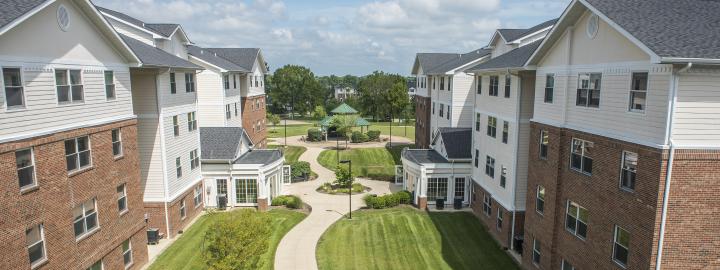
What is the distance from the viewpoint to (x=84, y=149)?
52.7ft

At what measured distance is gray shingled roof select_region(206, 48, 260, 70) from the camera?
142 feet

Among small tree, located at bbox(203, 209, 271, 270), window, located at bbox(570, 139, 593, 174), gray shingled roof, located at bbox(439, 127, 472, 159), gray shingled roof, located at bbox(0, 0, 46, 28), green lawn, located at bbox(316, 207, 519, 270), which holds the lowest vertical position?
green lawn, located at bbox(316, 207, 519, 270)

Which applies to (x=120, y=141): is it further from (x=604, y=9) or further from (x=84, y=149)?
(x=604, y=9)

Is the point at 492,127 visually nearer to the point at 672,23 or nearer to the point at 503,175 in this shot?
the point at 503,175

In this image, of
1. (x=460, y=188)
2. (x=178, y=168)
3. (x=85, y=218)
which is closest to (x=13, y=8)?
(x=85, y=218)

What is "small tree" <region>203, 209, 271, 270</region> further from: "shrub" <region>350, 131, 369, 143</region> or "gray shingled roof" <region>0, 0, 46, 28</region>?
"shrub" <region>350, 131, 369, 143</region>

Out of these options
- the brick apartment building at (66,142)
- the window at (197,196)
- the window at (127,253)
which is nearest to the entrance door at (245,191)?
the window at (197,196)

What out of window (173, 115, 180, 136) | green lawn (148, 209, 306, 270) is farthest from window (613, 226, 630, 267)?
window (173, 115, 180, 136)

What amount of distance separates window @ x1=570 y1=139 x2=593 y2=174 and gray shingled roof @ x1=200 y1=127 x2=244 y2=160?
21.1 metres

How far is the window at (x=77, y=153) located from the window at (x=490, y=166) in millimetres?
19951

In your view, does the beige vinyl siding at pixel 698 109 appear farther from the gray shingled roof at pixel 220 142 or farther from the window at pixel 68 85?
the gray shingled roof at pixel 220 142

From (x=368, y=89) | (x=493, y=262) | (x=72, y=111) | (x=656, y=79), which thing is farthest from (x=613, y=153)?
(x=368, y=89)

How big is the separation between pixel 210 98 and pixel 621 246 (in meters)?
31.3

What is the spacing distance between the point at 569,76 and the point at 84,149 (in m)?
18.4
